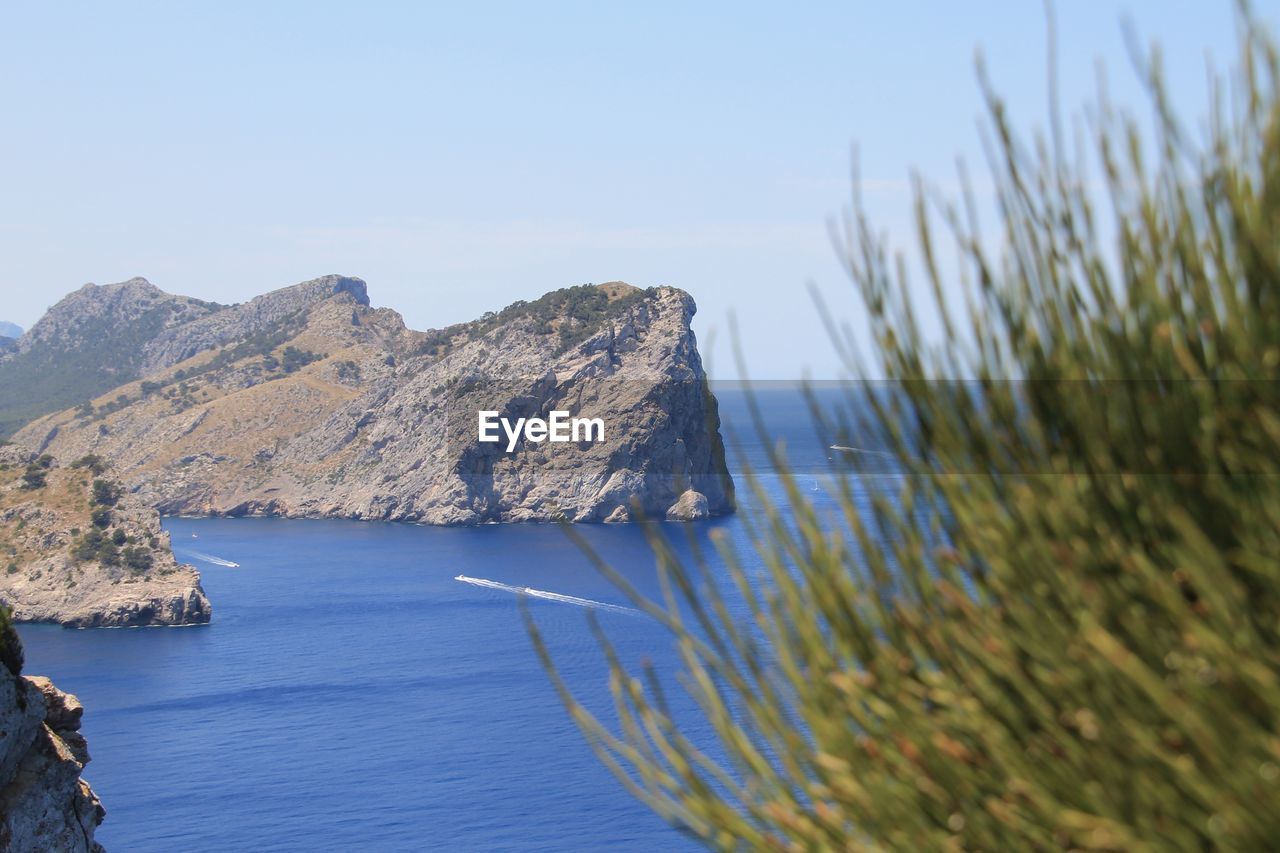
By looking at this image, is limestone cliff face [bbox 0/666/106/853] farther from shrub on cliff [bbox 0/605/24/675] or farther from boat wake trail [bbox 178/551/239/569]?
boat wake trail [bbox 178/551/239/569]

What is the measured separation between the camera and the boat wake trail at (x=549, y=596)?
4437 inches

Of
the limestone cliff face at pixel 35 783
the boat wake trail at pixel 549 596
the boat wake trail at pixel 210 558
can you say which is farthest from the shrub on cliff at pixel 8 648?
the boat wake trail at pixel 210 558

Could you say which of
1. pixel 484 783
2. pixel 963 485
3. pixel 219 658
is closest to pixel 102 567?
pixel 219 658

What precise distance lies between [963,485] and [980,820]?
1481 mm

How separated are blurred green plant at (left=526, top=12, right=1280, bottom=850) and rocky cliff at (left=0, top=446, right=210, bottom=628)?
116 meters

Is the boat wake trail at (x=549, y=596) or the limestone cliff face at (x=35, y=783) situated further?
the boat wake trail at (x=549, y=596)

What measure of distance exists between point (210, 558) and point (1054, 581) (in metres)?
155

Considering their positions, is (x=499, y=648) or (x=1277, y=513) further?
(x=499, y=648)

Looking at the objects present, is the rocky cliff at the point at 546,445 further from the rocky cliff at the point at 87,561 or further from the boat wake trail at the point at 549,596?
the rocky cliff at the point at 87,561

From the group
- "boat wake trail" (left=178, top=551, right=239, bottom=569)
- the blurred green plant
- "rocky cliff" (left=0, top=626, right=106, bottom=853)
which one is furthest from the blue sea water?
the blurred green plant

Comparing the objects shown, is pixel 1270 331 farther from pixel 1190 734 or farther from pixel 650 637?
pixel 650 637

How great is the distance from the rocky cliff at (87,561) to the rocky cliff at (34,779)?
7614cm

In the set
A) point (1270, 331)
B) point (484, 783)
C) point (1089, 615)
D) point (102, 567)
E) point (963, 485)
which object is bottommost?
point (484, 783)

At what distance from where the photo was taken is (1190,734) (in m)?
4.57
